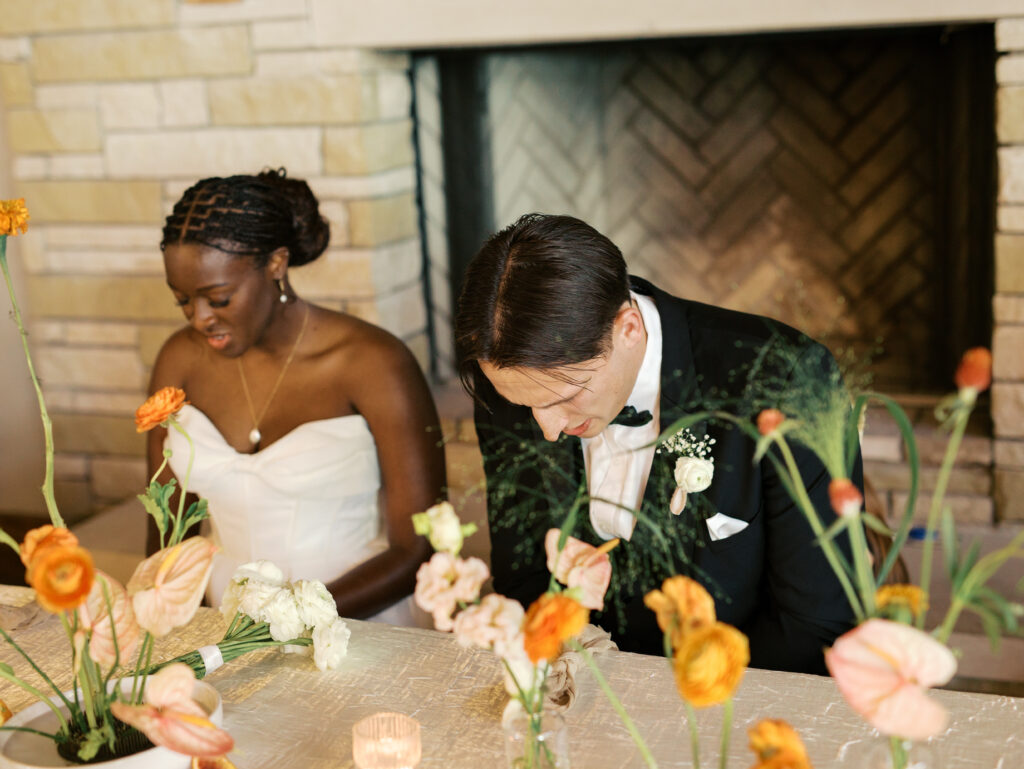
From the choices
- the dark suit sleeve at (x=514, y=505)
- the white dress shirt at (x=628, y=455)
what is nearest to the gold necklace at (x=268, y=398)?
the dark suit sleeve at (x=514, y=505)

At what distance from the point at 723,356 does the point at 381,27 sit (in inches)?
55.2

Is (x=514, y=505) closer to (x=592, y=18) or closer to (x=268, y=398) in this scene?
(x=268, y=398)

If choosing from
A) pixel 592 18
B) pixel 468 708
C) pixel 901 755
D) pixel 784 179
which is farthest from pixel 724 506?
pixel 784 179

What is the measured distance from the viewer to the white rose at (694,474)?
143cm

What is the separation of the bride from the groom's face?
0.57 m

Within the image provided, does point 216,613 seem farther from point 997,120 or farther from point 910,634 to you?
point 997,120

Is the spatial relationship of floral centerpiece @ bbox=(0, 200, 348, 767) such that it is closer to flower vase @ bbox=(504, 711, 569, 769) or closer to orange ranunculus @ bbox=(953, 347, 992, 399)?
flower vase @ bbox=(504, 711, 569, 769)

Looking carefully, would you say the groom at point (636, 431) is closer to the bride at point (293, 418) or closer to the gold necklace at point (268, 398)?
the bride at point (293, 418)

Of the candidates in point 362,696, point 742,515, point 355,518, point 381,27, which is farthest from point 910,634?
point 381,27

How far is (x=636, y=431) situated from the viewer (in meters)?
1.65

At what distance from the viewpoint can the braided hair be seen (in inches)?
76.5

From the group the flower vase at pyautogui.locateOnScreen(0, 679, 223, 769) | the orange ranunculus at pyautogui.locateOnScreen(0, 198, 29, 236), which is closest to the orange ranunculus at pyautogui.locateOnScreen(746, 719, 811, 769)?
the flower vase at pyautogui.locateOnScreen(0, 679, 223, 769)

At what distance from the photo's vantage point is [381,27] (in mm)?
2570

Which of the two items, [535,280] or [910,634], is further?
[535,280]
